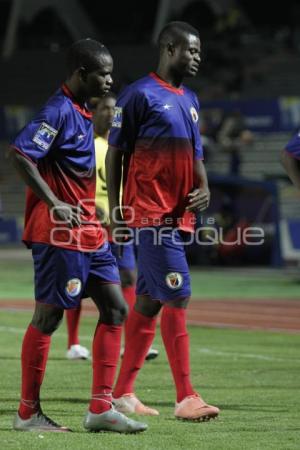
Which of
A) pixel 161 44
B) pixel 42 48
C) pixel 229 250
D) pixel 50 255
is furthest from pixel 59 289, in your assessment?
pixel 42 48

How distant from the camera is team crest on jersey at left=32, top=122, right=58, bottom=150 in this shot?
7008mm

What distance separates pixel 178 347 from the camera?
791 centimetres

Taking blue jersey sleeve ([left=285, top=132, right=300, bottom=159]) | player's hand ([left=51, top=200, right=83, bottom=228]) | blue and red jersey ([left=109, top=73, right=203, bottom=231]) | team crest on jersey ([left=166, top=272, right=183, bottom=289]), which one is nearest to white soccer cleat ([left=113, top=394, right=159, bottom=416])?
team crest on jersey ([left=166, top=272, right=183, bottom=289])

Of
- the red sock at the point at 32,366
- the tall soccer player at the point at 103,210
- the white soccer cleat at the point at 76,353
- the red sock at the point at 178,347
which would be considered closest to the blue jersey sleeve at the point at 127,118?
the red sock at the point at 178,347

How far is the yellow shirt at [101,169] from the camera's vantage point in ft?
36.2

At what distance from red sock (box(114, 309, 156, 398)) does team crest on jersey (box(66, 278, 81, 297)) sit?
1.12m

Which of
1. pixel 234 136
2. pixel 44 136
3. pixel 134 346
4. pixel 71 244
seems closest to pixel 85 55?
pixel 44 136

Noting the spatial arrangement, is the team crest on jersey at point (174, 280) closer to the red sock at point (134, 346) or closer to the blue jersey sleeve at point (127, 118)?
the red sock at point (134, 346)

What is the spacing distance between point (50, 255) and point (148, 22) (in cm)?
4394

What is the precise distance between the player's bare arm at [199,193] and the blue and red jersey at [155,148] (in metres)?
0.05

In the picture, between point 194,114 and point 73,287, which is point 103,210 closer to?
point 194,114

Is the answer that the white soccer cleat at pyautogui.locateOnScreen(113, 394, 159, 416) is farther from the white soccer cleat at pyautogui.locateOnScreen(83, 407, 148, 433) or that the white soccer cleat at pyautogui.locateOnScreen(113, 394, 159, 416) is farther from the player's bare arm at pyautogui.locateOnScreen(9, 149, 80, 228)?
the player's bare arm at pyautogui.locateOnScreen(9, 149, 80, 228)

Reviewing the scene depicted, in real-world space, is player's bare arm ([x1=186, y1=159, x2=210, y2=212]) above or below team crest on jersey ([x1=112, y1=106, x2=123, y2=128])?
below

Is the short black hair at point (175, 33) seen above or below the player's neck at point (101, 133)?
above
